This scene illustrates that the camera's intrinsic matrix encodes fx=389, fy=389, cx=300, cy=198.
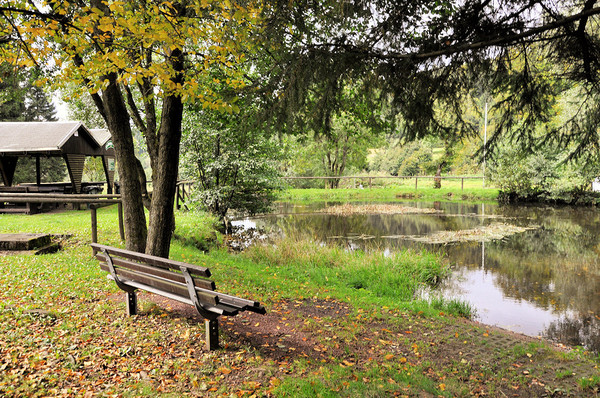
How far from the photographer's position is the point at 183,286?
4133 mm

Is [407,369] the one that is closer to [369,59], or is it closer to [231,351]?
[231,351]

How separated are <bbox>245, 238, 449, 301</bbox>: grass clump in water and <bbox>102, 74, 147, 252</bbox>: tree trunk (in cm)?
315

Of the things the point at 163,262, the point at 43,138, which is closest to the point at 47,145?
the point at 43,138

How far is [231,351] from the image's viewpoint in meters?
4.13

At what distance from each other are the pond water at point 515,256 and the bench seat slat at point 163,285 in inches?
201

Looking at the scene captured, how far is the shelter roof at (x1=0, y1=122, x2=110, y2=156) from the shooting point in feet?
50.1

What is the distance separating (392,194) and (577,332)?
24412 millimetres

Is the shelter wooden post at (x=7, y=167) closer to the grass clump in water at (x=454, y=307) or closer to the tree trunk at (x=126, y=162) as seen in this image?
the tree trunk at (x=126, y=162)

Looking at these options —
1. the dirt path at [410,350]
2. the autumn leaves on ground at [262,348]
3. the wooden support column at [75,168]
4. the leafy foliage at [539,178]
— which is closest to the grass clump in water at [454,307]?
the autumn leaves on ground at [262,348]

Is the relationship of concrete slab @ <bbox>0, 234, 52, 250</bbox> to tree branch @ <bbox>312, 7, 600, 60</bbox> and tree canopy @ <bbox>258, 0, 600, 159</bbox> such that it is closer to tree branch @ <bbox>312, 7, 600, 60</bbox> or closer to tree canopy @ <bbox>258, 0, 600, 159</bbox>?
tree canopy @ <bbox>258, 0, 600, 159</bbox>

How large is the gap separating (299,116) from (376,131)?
1.79 metres

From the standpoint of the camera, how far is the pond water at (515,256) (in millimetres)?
6891

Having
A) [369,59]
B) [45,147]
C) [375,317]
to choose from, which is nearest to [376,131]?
[369,59]

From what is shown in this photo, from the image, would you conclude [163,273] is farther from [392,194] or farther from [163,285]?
[392,194]
